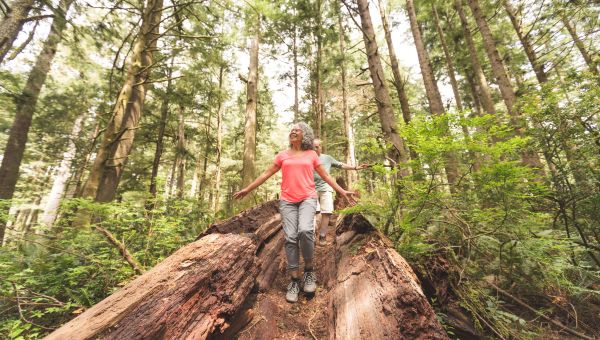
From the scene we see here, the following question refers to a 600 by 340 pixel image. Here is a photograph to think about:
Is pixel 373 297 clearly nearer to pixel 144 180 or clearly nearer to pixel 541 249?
pixel 541 249

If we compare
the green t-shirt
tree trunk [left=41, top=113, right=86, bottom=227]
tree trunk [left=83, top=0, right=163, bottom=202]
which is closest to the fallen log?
the green t-shirt

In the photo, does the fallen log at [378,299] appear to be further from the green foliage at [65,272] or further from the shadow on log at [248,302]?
the green foliage at [65,272]

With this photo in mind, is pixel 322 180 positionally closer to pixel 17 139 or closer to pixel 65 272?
pixel 65 272

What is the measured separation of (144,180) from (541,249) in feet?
52.5

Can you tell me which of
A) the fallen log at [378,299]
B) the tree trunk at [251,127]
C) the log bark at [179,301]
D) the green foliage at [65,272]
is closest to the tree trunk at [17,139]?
the tree trunk at [251,127]

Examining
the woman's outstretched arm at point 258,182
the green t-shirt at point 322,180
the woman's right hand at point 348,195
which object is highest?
the green t-shirt at point 322,180

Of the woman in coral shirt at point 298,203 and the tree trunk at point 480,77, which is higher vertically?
the tree trunk at point 480,77

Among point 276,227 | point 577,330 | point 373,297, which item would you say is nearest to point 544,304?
point 577,330

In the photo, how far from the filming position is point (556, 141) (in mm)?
3646

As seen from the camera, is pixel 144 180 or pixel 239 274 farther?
pixel 144 180

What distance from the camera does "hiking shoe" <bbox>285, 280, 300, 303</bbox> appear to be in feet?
10.9

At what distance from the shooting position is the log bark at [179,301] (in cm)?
190

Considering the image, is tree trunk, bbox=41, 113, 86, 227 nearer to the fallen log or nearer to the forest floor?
the forest floor

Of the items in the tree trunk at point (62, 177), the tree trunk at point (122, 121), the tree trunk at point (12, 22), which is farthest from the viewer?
the tree trunk at point (62, 177)
